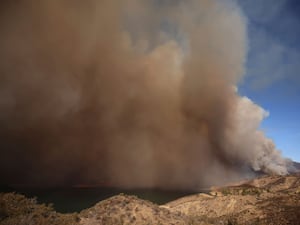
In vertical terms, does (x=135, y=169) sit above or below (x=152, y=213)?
above

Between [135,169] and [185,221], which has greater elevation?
[135,169]

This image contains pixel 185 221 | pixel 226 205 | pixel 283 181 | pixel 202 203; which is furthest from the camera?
pixel 283 181

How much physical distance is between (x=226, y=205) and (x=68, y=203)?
20473mm

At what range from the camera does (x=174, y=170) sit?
233 ft

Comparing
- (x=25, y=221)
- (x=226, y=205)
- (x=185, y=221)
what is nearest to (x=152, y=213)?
(x=185, y=221)

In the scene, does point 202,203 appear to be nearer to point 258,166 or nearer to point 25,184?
point 25,184

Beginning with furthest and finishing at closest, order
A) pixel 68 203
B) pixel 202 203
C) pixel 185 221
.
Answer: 1. pixel 68 203
2. pixel 202 203
3. pixel 185 221

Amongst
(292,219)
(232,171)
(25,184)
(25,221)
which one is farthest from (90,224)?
(232,171)

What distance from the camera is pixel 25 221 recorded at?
12.8 meters

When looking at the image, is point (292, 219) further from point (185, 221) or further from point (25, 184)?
Result: point (25, 184)

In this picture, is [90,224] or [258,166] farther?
[258,166]

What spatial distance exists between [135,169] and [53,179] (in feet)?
62.3

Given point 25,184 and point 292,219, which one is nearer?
point 292,219

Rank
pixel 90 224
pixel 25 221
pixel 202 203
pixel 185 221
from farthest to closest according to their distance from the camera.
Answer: pixel 202 203, pixel 185 221, pixel 90 224, pixel 25 221
